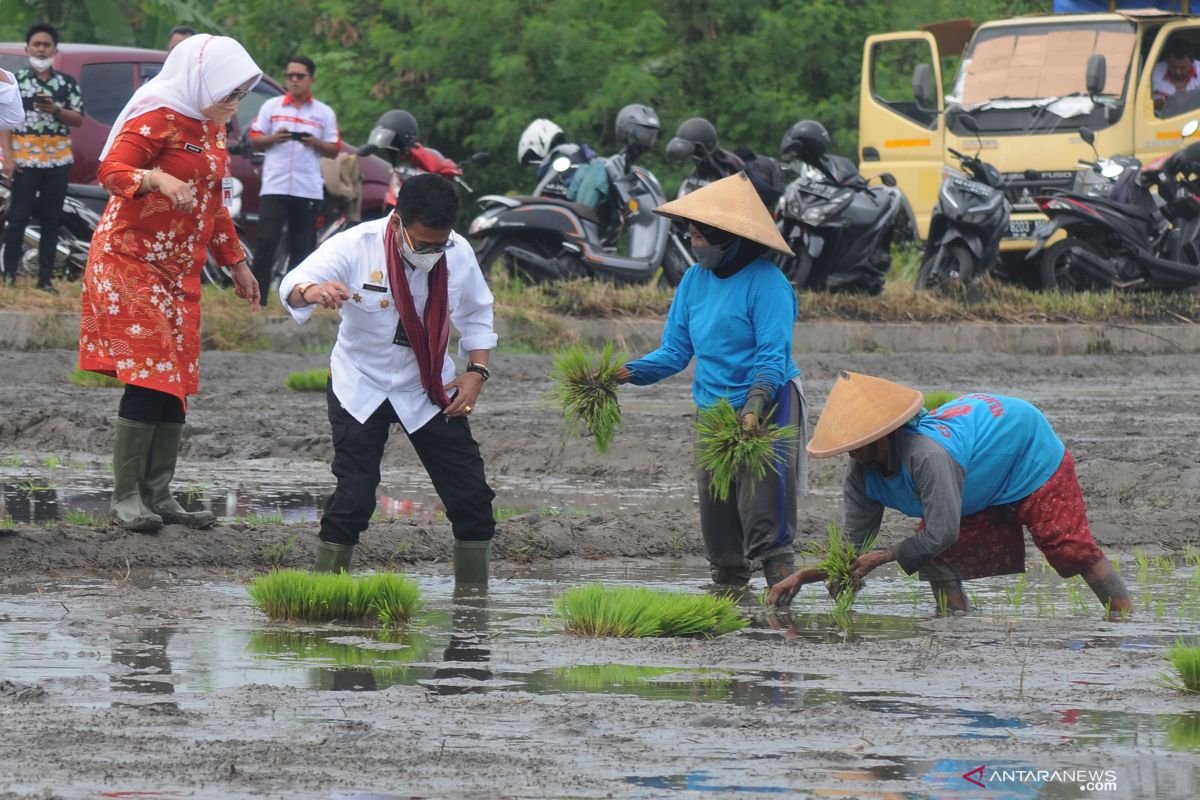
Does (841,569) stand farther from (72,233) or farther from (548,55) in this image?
(548,55)

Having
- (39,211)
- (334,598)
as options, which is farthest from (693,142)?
(334,598)

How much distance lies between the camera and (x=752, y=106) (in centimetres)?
2538

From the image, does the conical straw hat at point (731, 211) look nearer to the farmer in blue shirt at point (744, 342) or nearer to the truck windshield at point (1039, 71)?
the farmer in blue shirt at point (744, 342)

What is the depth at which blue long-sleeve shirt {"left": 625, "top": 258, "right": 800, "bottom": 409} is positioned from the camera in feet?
22.4

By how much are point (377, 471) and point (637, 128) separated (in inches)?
410

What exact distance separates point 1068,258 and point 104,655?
45.5 feet

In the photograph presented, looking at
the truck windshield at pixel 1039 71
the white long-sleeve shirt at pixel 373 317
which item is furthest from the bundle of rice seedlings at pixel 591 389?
the truck windshield at pixel 1039 71

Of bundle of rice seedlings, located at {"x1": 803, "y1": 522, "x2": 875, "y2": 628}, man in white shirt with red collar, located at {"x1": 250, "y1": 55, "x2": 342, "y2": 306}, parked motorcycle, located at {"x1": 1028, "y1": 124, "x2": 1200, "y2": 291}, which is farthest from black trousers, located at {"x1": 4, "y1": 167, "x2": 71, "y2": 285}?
bundle of rice seedlings, located at {"x1": 803, "y1": 522, "x2": 875, "y2": 628}

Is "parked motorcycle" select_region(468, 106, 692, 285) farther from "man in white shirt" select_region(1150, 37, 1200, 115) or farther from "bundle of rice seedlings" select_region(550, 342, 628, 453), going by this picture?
"bundle of rice seedlings" select_region(550, 342, 628, 453)

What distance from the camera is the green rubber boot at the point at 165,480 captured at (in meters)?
7.46

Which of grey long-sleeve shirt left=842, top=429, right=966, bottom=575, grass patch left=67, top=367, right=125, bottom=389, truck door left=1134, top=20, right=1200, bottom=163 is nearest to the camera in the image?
grey long-sleeve shirt left=842, top=429, right=966, bottom=575

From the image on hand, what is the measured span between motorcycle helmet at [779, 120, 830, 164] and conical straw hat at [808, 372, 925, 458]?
10.1 metres

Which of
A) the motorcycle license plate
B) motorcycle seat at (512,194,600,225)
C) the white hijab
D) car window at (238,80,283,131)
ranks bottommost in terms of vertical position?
the motorcycle license plate

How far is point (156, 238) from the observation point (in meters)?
7.16
